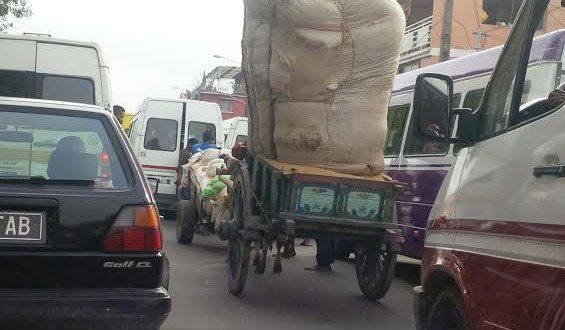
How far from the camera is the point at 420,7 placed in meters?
34.7

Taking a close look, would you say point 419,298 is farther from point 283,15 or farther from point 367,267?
point 367,267

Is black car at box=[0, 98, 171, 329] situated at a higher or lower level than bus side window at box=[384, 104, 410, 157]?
lower

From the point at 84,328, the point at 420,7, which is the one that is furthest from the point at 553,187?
the point at 420,7

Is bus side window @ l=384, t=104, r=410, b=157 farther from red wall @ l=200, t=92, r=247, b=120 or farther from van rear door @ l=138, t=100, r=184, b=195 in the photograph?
red wall @ l=200, t=92, r=247, b=120

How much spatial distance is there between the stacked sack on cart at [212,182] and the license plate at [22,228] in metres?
5.48

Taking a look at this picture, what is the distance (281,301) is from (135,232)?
152 inches

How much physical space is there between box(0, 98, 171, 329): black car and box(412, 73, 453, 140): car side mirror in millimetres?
1631

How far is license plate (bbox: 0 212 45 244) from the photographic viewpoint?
4.22 meters

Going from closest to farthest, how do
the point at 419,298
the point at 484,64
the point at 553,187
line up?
the point at 553,187
the point at 419,298
the point at 484,64

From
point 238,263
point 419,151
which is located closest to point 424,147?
point 419,151

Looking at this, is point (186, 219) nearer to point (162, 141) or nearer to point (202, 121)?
point (162, 141)

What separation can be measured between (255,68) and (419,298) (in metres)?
3.97

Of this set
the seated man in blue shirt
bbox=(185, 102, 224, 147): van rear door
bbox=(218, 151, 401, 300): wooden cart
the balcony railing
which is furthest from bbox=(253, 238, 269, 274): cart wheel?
the balcony railing

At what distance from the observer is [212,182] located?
10.8 metres
